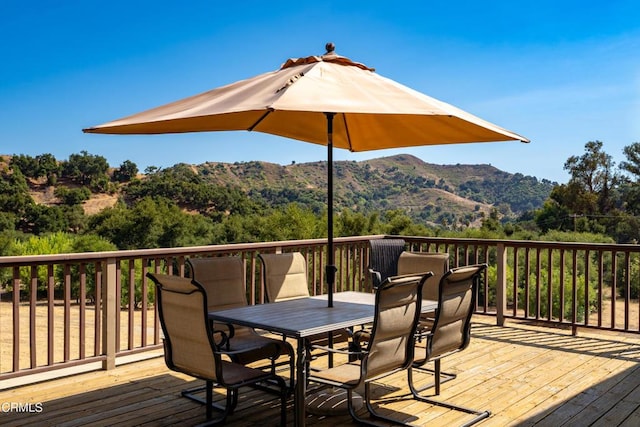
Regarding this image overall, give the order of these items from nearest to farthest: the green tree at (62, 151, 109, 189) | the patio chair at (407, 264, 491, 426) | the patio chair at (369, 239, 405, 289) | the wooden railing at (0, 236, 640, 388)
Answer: the patio chair at (407, 264, 491, 426)
the wooden railing at (0, 236, 640, 388)
the patio chair at (369, 239, 405, 289)
the green tree at (62, 151, 109, 189)

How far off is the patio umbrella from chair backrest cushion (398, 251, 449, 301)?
95 cm

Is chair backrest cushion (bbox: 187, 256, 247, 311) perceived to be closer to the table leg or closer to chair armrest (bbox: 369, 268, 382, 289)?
the table leg

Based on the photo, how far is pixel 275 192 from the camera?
44344 millimetres

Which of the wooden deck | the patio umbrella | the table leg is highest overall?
the patio umbrella

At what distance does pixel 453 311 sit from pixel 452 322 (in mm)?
82

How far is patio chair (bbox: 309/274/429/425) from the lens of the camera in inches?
120

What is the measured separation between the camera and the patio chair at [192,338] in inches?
119

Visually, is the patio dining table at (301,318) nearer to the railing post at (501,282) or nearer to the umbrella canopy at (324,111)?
the umbrella canopy at (324,111)

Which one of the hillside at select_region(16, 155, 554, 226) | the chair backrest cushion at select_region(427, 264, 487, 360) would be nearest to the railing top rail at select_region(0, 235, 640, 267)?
the chair backrest cushion at select_region(427, 264, 487, 360)

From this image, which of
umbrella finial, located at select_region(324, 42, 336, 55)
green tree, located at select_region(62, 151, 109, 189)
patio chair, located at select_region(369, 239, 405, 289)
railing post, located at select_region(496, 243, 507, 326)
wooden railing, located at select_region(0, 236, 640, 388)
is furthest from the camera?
green tree, located at select_region(62, 151, 109, 189)

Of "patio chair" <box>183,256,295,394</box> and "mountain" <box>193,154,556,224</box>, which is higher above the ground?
"mountain" <box>193,154,556,224</box>

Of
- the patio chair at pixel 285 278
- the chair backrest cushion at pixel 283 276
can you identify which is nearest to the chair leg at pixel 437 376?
the patio chair at pixel 285 278

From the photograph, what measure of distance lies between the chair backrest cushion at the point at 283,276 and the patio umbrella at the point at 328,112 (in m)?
0.60

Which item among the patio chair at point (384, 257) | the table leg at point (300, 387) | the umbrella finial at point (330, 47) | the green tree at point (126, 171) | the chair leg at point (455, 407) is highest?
the green tree at point (126, 171)
